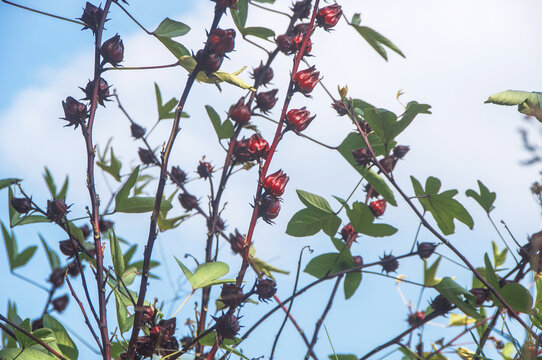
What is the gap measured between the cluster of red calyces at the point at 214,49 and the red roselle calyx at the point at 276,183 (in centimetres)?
19

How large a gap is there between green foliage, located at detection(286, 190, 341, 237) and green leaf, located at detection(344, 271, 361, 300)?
107mm

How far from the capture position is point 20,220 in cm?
100

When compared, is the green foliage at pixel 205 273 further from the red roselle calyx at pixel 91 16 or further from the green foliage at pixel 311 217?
the red roselle calyx at pixel 91 16

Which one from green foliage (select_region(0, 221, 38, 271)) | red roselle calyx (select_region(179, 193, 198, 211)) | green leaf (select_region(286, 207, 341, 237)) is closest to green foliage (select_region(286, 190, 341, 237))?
green leaf (select_region(286, 207, 341, 237))

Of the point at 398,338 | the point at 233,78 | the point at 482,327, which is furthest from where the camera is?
the point at 482,327

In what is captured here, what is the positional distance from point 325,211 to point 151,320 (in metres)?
0.35

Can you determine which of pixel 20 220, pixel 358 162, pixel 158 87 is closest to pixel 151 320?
pixel 20 220

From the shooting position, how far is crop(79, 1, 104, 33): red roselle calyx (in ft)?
2.79

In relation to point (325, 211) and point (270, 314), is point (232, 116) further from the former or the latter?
point (270, 314)

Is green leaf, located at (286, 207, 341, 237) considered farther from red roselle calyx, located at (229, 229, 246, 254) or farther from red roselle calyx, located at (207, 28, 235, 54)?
red roselle calyx, located at (207, 28, 235, 54)

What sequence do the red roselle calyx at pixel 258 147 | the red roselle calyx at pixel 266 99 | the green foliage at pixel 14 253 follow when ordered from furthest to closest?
1. the green foliage at pixel 14 253
2. the red roselle calyx at pixel 266 99
3. the red roselle calyx at pixel 258 147

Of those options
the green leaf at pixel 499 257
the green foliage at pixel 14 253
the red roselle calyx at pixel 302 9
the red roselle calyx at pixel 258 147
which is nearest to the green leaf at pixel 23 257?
the green foliage at pixel 14 253

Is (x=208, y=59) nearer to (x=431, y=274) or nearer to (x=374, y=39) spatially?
(x=374, y=39)

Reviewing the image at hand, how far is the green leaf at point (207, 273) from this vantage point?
2.82 ft
